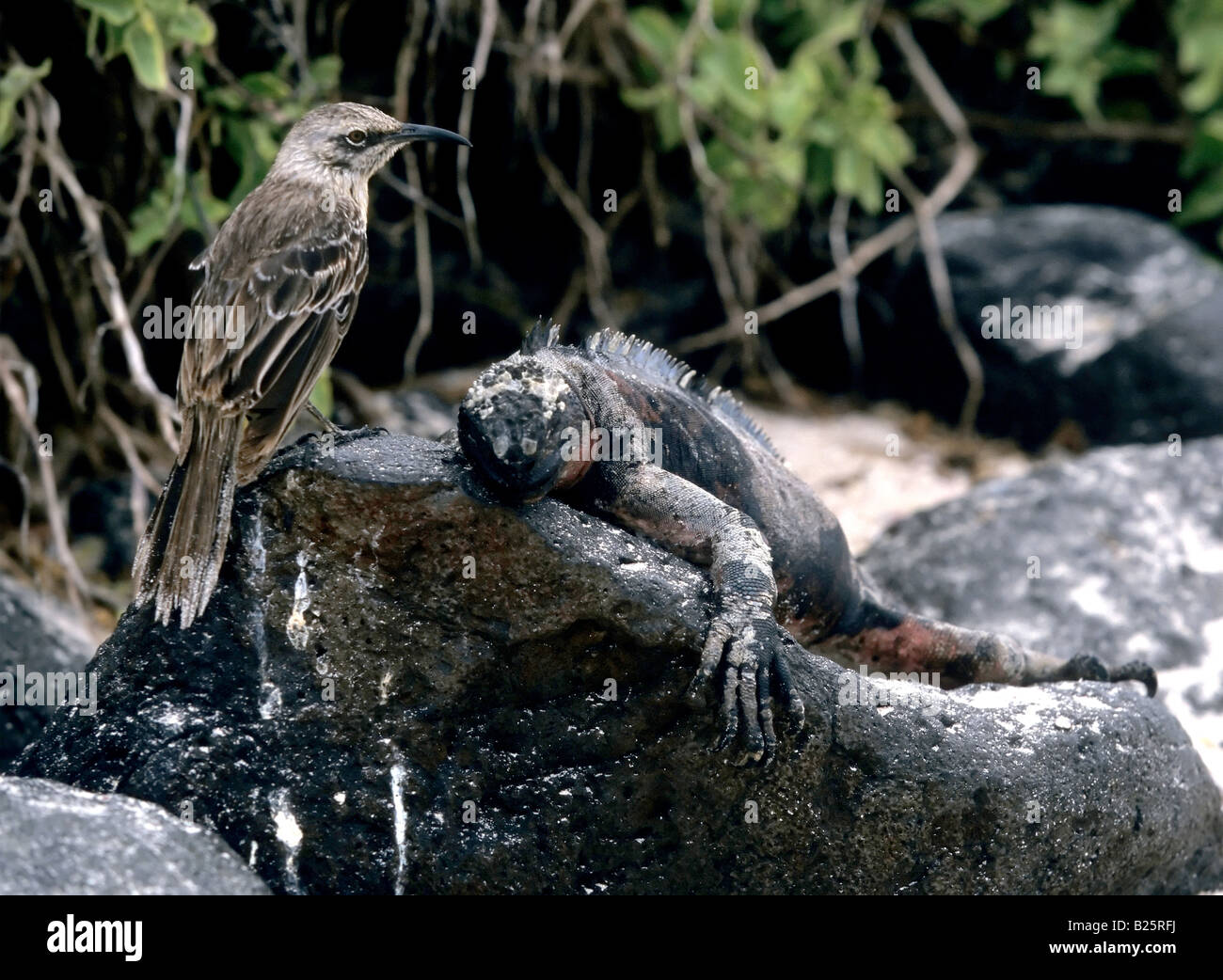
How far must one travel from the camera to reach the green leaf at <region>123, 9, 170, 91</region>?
15.4 ft

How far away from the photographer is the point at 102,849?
2.65 metres

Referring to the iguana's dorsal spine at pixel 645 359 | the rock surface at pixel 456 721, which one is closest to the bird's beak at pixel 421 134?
the iguana's dorsal spine at pixel 645 359

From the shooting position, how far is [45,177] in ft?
18.1

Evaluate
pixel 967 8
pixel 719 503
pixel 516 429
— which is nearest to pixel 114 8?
pixel 516 429

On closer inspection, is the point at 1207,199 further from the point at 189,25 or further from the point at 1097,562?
the point at 189,25

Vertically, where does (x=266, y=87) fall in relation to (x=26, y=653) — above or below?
above

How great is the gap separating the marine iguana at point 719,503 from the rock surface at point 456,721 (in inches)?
3.8

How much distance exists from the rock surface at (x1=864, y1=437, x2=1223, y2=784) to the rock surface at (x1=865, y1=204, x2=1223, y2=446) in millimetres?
1294

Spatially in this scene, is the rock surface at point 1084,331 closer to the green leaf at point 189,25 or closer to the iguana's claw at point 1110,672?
the iguana's claw at point 1110,672

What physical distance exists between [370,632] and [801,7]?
5.03 metres

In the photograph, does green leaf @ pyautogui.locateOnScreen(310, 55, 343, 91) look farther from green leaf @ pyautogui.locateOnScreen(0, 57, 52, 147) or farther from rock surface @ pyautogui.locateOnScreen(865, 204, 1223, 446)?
rock surface @ pyautogui.locateOnScreen(865, 204, 1223, 446)

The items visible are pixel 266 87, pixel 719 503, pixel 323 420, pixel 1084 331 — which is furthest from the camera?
pixel 1084 331

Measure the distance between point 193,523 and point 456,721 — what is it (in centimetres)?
69

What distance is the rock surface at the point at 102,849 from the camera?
2596 millimetres
